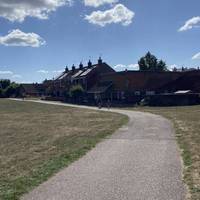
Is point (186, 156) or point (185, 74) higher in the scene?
point (185, 74)

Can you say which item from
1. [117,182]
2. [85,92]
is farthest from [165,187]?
[85,92]

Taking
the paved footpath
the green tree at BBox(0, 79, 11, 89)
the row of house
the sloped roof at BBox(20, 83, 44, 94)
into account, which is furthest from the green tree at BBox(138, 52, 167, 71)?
the paved footpath

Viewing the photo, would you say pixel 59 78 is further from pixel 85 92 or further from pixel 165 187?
pixel 165 187

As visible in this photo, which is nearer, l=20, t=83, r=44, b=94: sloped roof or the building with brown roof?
the building with brown roof

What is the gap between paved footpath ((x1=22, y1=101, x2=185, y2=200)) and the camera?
773 cm

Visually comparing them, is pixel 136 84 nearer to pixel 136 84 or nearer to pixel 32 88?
pixel 136 84

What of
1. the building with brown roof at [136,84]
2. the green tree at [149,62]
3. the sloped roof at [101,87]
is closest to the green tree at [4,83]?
the green tree at [149,62]

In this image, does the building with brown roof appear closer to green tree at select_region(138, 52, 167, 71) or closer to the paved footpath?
green tree at select_region(138, 52, 167, 71)

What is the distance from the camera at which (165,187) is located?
8203mm

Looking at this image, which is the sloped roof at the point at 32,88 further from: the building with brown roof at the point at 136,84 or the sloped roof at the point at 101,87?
the sloped roof at the point at 101,87

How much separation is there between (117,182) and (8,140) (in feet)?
35.3

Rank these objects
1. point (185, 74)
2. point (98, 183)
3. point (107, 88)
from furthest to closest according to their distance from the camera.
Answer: point (107, 88) < point (185, 74) < point (98, 183)

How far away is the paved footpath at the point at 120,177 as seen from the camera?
773 centimetres

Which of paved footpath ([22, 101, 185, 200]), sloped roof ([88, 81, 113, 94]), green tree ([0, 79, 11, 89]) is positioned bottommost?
paved footpath ([22, 101, 185, 200])
